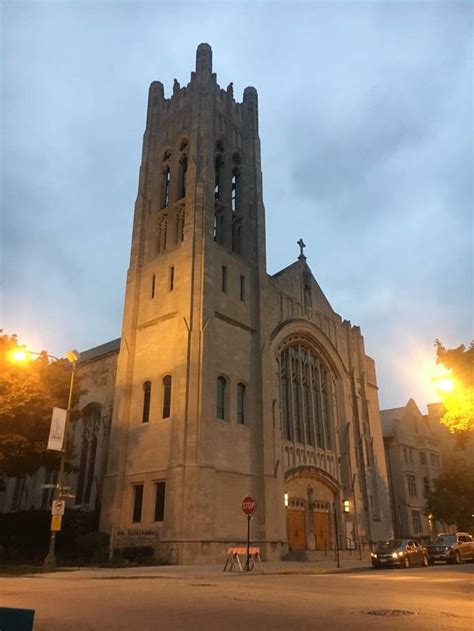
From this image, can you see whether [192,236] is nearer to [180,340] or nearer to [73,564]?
[180,340]

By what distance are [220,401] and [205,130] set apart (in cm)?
1934

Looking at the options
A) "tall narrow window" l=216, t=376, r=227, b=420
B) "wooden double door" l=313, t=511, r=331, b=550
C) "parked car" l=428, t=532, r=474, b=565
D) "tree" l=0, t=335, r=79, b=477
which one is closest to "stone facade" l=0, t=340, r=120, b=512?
"tree" l=0, t=335, r=79, b=477

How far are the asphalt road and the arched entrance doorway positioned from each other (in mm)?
19572

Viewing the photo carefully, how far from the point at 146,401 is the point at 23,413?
778cm

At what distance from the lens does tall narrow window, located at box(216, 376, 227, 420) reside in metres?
29.4

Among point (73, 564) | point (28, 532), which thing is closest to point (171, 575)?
point (73, 564)

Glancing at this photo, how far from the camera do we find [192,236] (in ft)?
107

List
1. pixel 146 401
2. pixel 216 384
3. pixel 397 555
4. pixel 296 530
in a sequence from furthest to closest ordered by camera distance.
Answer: pixel 296 530 → pixel 146 401 → pixel 216 384 → pixel 397 555

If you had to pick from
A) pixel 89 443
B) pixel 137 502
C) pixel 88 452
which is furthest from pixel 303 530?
pixel 89 443

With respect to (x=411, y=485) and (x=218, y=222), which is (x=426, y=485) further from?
(x=218, y=222)

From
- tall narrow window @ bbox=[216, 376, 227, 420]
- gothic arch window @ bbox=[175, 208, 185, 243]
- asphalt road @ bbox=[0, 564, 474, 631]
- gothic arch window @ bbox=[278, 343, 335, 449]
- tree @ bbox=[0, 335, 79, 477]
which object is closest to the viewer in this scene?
asphalt road @ bbox=[0, 564, 474, 631]

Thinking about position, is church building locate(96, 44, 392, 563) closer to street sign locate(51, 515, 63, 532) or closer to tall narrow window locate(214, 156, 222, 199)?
tall narrow window locate(214, 156, 222, 199)

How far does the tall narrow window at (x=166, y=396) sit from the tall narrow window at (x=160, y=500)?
3743 mm

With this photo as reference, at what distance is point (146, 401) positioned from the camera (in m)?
30.8
